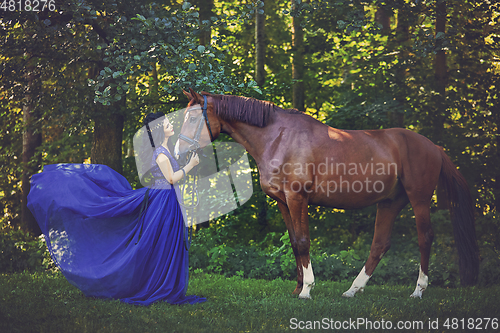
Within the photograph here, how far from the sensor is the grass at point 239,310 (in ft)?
12.3

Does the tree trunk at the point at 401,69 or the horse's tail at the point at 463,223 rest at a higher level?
the tree trunk at the point at 401,69

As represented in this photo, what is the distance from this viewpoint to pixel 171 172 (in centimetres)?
492

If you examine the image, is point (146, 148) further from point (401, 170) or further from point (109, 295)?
point (401, 170)

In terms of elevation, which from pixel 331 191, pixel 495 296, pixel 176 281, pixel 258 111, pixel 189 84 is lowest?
pixel 495 296

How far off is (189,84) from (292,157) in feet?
7.66

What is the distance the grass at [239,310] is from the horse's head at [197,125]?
1.84m

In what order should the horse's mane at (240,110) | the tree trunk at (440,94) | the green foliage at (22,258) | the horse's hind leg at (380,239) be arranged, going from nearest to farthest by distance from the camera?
the horse's mane at (240,110)
the horse's hind leg at (380,239)
the green foliage at (22,258)
the tree trunk at (440,94)

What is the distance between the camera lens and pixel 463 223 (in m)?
5.22

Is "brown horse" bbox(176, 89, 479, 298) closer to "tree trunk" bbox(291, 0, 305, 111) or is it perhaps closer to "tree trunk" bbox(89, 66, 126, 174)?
"tree trunk" bbox(89, 66, 126, 174)

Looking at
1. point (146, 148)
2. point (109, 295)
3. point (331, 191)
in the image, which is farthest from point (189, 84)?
point (109, 295)

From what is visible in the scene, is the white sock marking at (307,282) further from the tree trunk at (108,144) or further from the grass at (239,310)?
the tree trunk at (108,144)

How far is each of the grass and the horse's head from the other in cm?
184

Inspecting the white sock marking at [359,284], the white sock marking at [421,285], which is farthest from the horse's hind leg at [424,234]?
the white sock marking at [359,284]

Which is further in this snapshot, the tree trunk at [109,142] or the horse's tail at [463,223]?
the tree trunk at [109,142]
